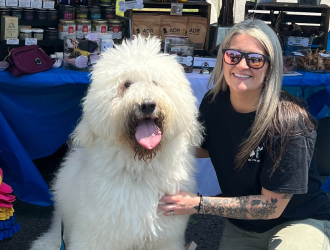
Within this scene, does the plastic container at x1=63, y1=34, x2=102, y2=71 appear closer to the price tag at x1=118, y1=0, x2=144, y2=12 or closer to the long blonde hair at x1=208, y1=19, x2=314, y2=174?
the price tag at x1=118, y1=0, x2=144, y2=12

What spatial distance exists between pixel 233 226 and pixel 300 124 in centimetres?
87

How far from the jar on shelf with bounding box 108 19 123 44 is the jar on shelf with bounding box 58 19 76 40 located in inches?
14.2

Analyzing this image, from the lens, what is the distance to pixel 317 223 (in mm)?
2387

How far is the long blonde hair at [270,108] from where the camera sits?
7.13ft

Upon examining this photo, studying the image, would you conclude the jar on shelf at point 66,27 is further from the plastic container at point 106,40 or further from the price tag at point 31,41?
the plastic container at point 106,40

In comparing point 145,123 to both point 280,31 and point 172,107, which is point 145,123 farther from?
point 280,31

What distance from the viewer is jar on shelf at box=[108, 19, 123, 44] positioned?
13.4ft

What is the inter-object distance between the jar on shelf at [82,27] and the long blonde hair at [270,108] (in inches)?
81.2

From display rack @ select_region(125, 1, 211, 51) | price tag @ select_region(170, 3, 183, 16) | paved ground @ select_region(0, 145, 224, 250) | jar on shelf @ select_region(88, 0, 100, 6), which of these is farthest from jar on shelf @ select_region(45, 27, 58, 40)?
paved ground @ select_region(0, 145, 224, 250)

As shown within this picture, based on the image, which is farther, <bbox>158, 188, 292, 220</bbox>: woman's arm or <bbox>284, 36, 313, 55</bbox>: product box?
<bbox>284, 36, 313, 55</bbox>: product box

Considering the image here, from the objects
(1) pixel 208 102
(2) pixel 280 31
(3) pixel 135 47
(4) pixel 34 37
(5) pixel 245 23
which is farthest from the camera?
(2) pixel 280 31

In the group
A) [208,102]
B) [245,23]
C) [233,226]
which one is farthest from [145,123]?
[233,226]

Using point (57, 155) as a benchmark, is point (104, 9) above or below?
above

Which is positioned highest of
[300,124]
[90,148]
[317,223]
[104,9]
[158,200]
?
[104,9]
